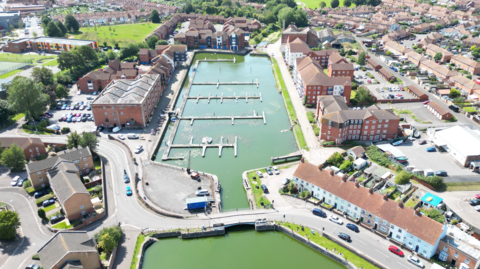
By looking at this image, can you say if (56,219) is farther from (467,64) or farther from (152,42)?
(467,64)

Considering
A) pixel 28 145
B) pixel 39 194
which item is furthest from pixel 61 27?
pixel 39 194

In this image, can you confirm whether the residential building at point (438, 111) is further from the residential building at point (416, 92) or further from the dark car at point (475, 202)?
the dark car at point (475, 202)

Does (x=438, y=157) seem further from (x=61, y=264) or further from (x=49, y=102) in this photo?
(x=49, y=102)

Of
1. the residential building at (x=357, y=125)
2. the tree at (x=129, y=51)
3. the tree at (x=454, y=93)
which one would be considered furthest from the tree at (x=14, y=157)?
the tree at (x=454, y=93)

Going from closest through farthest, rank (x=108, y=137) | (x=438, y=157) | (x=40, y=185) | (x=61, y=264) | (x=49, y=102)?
(x=61, y=264) → (x=40, y=185) → (x=438, y=157) → (x=108, y=137) → (x=49, y=102)

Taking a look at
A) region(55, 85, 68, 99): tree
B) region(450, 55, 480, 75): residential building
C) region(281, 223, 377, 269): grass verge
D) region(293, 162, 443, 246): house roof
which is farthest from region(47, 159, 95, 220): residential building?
region(450, 55, 480, 75): residential building

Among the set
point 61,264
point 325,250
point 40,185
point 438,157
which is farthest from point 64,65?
point 438,157
